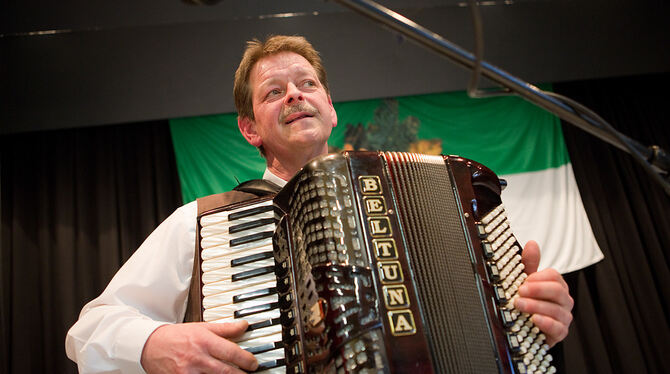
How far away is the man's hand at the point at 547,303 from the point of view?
128cm

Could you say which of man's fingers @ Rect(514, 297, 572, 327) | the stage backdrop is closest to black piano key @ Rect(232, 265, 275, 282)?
man's fingers @ Rect(514, 297, 572, 327)

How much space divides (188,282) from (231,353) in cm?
44

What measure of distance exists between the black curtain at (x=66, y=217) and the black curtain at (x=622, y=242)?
3.36 meters

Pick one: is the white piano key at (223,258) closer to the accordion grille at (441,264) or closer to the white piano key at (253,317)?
the white piano key at (253,317)

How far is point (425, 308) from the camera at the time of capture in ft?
3.86

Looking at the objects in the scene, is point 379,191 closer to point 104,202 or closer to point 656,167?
point 656,167

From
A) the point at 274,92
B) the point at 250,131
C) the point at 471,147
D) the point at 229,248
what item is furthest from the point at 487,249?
the point at 471,147

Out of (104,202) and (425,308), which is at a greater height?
(104,202)

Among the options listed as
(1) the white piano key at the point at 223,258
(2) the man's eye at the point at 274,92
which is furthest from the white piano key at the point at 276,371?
(2) the man's eye at the point at 274,92

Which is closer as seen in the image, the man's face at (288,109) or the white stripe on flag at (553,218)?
the man's face at (288,109)

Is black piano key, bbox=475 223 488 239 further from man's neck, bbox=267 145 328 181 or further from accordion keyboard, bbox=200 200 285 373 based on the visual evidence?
man's neck, bbox=267 145 328 181

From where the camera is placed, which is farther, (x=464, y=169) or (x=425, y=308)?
(x=464, y=169)

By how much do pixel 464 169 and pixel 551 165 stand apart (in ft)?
10.4

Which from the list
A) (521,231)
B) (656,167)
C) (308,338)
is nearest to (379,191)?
(308,338)
